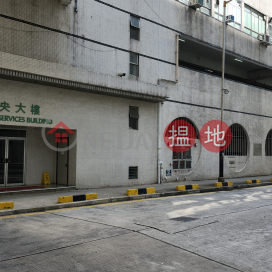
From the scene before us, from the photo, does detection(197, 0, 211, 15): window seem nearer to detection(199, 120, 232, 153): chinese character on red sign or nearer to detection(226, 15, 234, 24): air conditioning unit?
detection(226, 15, 234, 24): air conditioning unit

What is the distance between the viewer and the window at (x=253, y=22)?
2523cm

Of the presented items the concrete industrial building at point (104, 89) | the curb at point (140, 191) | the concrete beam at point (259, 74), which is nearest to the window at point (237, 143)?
the concrete industrial building at point (104, 89)

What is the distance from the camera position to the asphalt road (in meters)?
5.10

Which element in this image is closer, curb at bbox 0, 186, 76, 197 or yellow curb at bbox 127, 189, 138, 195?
curb at bbox 0, 186, 76, 197

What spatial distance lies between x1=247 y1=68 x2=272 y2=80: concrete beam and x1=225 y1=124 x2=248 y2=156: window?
22.0ft

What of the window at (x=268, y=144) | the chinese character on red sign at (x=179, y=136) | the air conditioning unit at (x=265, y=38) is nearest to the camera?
the chinese character on red sign at (x=179, y=136)

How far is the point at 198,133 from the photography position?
20.6m

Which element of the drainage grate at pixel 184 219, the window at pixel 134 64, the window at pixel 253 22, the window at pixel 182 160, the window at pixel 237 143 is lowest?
the drainage grate at pixel 184 219

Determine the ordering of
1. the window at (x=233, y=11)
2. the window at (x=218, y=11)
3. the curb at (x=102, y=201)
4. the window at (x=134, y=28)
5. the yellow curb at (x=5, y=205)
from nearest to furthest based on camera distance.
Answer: the yellow curb at (x=5, y=205)
the curb at (x=102, y=201)
the window at (x=134, y=28)
the window at (x=218, y=11)
the window at (x=233, y=11)

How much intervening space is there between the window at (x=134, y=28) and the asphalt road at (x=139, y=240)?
10.2 m

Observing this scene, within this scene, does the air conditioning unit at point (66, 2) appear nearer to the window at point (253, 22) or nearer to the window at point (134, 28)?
the window at point (134, 28)

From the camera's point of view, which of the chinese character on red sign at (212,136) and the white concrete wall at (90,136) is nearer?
the white concrete wall at (90,136)

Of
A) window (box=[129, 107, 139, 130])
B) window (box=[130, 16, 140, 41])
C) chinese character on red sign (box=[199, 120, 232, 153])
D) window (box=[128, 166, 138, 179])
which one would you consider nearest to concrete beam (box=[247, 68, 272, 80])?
chinese character on red sign (box=[199, 120, 232, 153])

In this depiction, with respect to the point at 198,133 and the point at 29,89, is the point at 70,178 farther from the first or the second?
the point at 198,133
